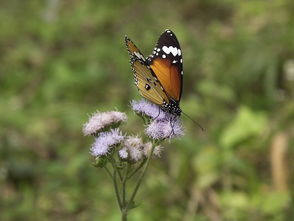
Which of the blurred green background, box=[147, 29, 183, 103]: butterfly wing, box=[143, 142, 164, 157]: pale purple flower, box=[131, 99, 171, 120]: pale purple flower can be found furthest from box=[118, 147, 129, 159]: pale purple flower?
the blurred green background

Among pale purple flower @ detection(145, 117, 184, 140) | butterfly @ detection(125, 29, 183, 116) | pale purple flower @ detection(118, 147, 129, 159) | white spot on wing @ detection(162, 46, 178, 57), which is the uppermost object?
white spot on wing @ detection(162, 46, 178, 57)

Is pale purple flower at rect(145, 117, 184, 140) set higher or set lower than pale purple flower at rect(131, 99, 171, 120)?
lower

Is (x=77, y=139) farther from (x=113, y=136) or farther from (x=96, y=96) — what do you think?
(x=113, y=136)

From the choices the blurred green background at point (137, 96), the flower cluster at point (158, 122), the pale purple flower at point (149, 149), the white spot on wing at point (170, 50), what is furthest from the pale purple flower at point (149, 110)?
the blurred green background at point (137, 96)

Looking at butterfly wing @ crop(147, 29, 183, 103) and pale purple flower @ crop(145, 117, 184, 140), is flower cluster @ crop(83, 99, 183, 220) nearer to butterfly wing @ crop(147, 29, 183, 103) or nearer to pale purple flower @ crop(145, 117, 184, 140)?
pale purple flower @ crop(145, 117, 184, 140)

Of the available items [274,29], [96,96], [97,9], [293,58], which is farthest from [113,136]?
[97,9]

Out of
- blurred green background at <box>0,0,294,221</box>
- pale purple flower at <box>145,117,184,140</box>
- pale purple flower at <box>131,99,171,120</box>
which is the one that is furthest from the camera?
blurred green background at <box>0,0,294,221</box>

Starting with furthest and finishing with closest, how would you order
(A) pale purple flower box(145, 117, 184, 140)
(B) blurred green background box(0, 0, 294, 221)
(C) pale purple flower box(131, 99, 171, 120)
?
(B) blurred green background box(0, 0, 294, 221)
(C) pale purple flower box(131, 99, 171, 120)
(A) pale purple flower box(145, 117, 184, 140)
